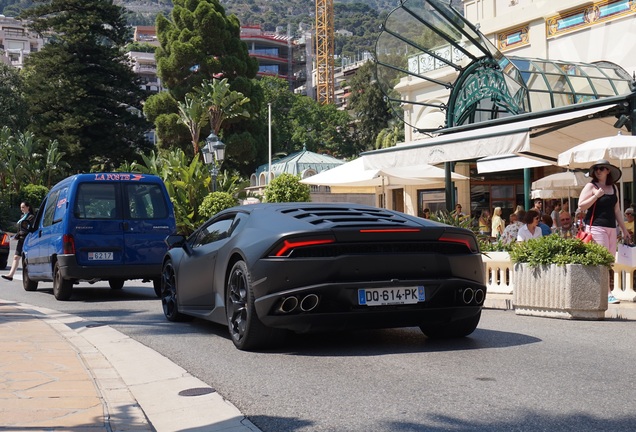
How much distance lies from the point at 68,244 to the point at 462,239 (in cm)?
733

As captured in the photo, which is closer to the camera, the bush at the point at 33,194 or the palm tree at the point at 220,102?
the bush at the point at 33,194

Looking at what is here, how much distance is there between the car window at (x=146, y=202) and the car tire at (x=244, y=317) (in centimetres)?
611

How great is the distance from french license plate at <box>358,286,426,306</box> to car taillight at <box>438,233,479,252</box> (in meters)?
0.49

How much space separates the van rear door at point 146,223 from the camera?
42.2 feet

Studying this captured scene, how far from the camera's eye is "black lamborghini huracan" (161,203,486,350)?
21.5 feet

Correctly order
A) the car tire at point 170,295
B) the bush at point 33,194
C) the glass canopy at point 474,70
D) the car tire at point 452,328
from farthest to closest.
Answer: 1. the bush at point 33,194
2. the glass canopy at point 474,70
3. the car tire at point 170,295
4. the car tire at point 452,328

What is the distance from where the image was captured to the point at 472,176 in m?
32.3

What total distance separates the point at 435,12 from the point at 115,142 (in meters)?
42.6

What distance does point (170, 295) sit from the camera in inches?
378

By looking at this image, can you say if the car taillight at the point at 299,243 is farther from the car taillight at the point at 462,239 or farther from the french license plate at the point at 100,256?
the french license plate at the point at 100,256

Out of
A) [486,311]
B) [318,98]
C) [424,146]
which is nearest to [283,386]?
[486,311]

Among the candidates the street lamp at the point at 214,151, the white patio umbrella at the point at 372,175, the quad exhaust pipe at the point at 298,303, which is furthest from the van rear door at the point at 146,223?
the street lamp at the point at 214,151

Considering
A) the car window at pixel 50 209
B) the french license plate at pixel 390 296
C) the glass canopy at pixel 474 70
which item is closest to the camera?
the french license plate at pixel 390 296

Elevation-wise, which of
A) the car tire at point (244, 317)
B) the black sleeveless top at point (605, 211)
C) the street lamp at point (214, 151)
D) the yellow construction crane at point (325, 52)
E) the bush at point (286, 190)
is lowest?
the car tire at point (244, 317)
